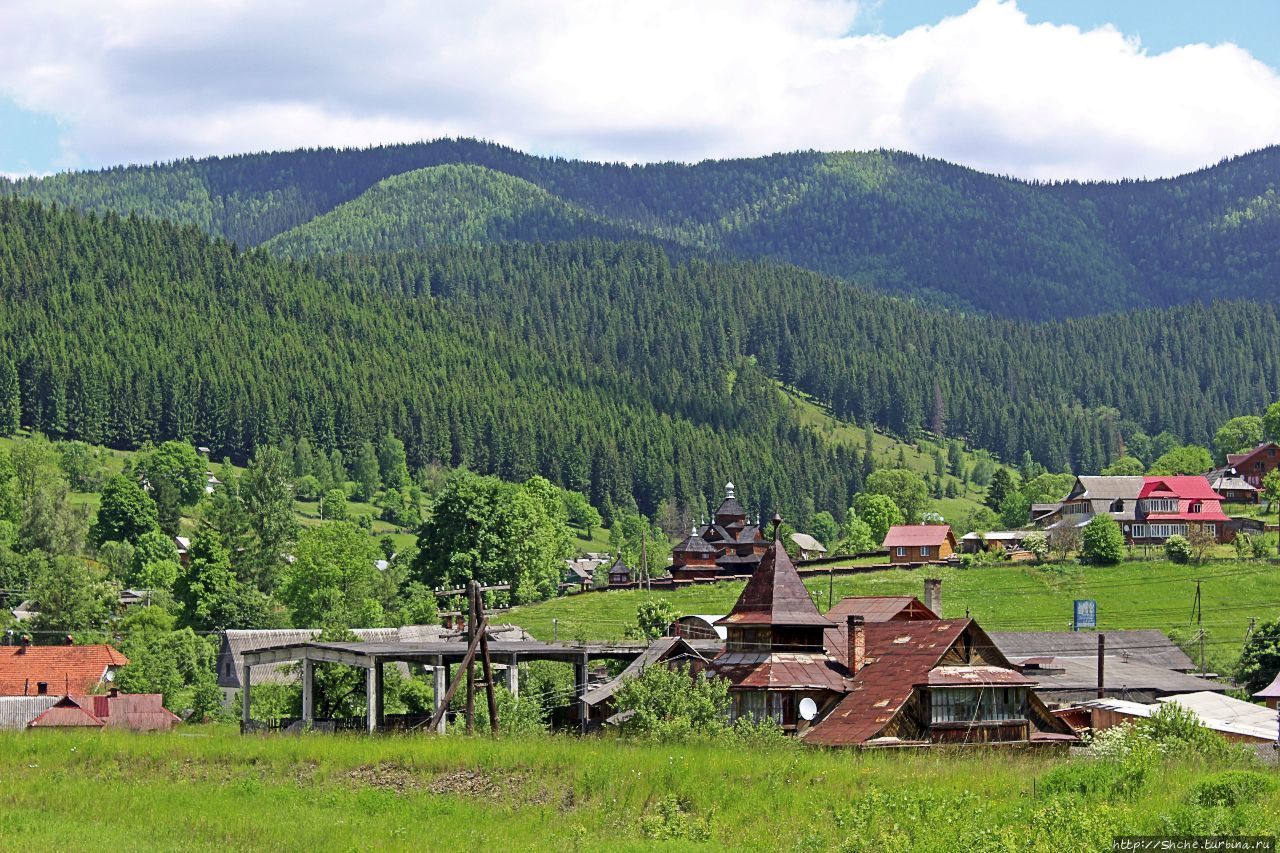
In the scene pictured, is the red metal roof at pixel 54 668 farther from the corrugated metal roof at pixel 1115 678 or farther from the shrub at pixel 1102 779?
the shrub at pixel 1102 779

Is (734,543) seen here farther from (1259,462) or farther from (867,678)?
(867,678)

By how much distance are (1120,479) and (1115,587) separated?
42729mm

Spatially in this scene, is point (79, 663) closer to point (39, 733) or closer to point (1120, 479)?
point (39, 733)

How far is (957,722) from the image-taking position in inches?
2192

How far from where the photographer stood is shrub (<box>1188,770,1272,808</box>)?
34656 millimetres

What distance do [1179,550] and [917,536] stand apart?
2807 cm

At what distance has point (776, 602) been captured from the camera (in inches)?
2329

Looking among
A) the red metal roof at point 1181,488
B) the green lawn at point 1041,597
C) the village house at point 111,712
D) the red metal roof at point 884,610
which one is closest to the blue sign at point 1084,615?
the green lawn at point 1041,597

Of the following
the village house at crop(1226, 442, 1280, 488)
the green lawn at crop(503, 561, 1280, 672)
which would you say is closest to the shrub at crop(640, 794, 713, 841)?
the green lawn at crop(503, 561, 1280, 672)

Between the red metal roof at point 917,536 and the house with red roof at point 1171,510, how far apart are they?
50.2ft

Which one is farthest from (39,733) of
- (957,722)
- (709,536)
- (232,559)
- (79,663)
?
(709,536)

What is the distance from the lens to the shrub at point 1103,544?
12650 centimetres

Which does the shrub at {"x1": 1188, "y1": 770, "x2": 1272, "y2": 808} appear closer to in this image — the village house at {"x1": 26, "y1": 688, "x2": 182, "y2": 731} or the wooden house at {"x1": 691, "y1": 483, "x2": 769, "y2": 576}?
the village house at {"x1": 26, "y1": 688, "x2": 182, "y2": 731}

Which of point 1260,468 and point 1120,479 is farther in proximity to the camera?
point 1260,468
